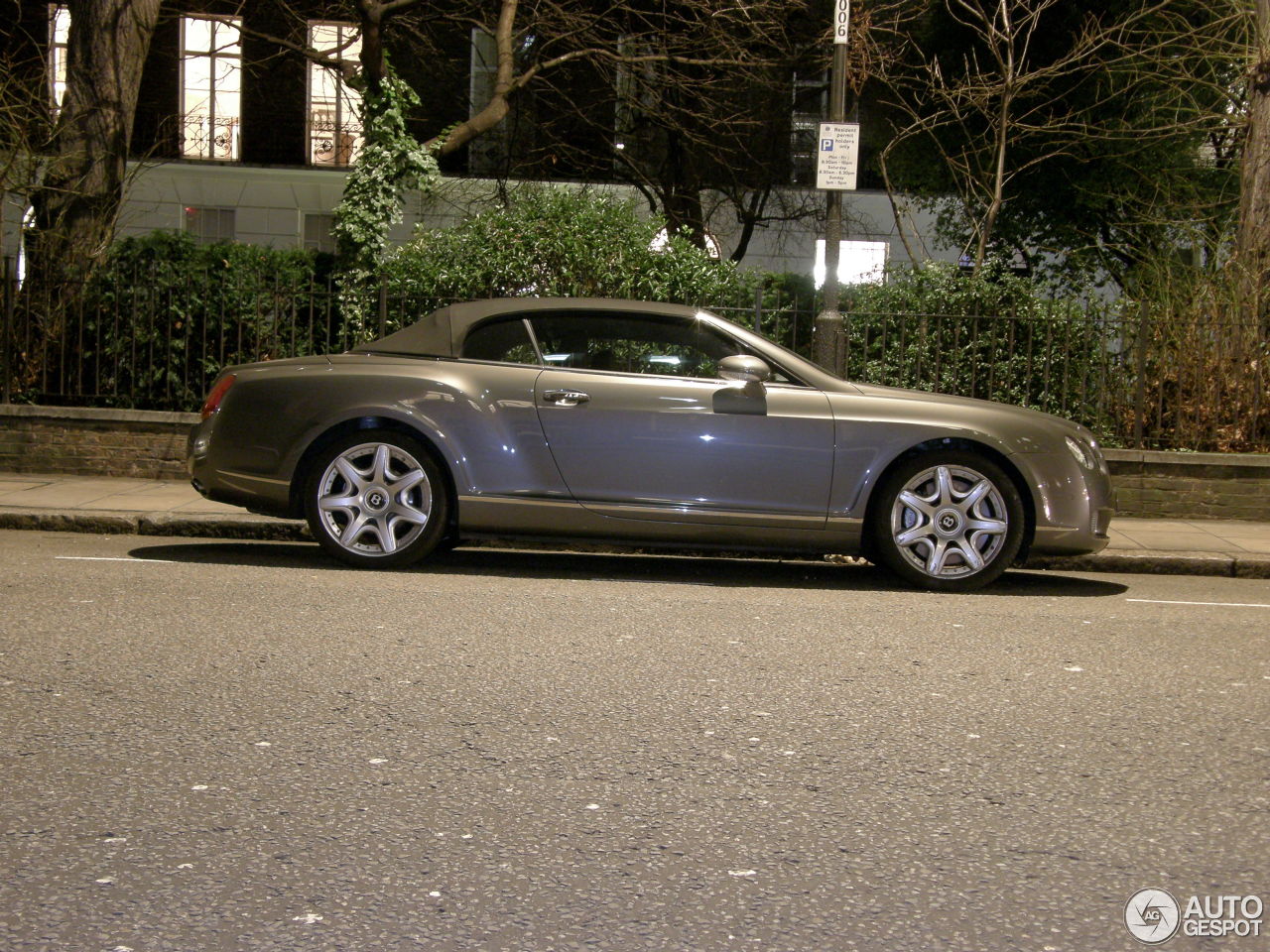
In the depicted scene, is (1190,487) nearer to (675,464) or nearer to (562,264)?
(562,264)

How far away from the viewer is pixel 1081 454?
8.20m

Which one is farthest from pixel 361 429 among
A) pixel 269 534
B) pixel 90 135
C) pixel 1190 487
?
pixel 1190 487

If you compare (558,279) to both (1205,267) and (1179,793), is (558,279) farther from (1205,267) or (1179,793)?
(1179,793)

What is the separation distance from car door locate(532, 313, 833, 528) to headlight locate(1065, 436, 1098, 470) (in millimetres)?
1358

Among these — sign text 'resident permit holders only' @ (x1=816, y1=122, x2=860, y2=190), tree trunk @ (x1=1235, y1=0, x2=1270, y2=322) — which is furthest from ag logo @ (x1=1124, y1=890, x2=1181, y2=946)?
tree trunk @ (x1=1235, y1=0, x2=1270, y2=322)

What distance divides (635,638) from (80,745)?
2.52 meters

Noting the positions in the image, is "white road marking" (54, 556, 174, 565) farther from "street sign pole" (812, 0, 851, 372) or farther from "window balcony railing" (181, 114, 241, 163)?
"window balcony railing" (181, 114, 241, 163)

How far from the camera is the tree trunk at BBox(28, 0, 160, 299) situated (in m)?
13.5

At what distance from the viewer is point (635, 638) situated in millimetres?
6328

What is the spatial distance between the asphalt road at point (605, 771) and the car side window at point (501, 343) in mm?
1579

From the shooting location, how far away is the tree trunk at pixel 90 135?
13492 millimetres

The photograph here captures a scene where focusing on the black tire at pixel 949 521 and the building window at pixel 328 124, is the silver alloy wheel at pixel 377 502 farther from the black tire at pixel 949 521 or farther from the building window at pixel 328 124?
the building window at pixel 328 124

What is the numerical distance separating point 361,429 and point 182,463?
4512 millimetres

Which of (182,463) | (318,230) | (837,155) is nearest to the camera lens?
(837,155)
